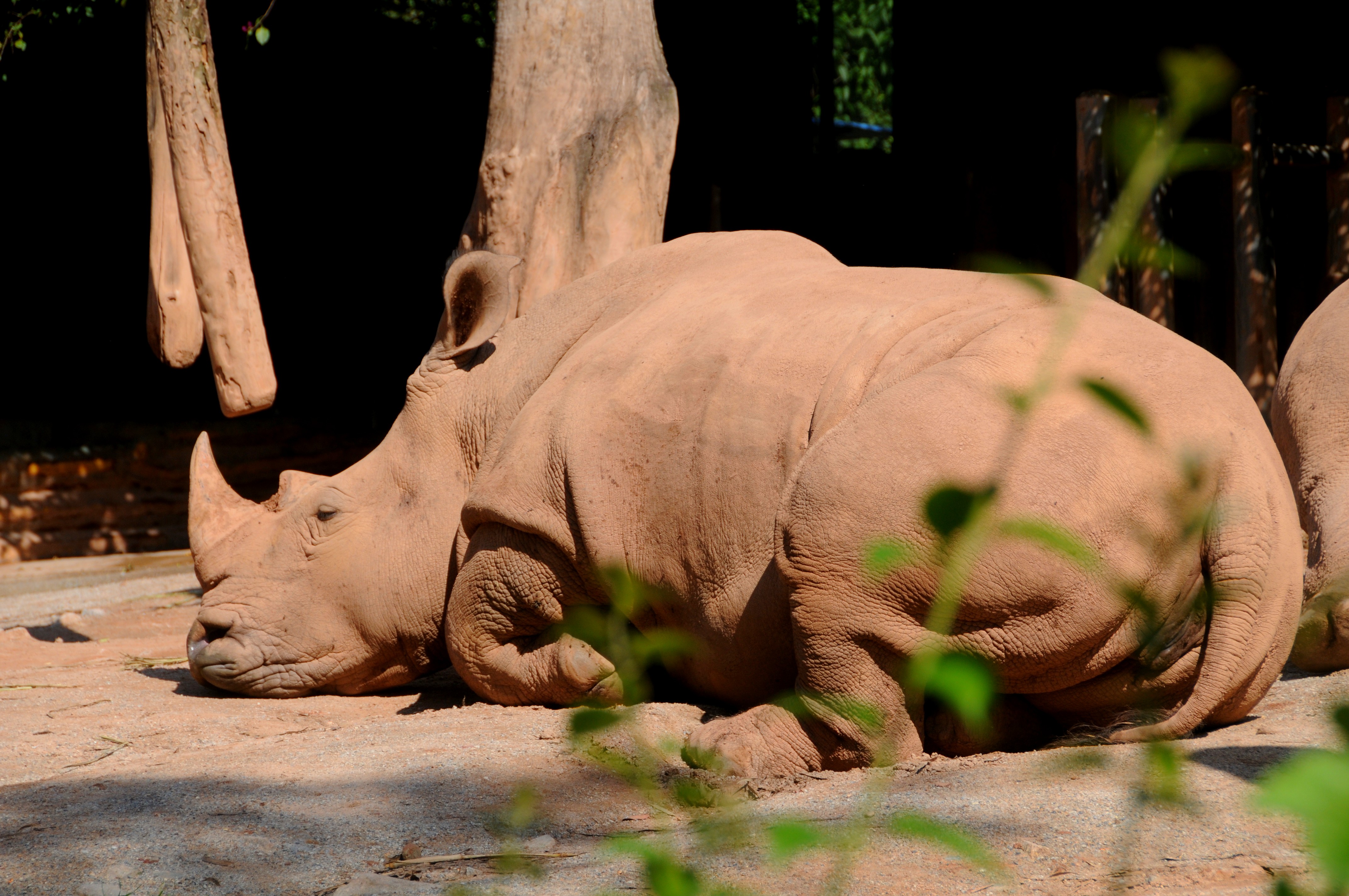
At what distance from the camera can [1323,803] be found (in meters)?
0.67

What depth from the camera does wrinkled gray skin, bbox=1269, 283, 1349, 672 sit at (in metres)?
3.64

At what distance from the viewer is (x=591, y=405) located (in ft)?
12.2

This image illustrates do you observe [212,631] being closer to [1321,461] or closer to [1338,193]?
[1321,461]

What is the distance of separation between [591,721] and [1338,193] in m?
6.14

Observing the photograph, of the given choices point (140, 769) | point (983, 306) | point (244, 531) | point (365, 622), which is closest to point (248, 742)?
point (140, 769)

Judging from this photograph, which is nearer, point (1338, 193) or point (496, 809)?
point (496, 809)

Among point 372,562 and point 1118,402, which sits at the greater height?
point 1118,402

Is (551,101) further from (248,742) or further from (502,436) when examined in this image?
(248,742)

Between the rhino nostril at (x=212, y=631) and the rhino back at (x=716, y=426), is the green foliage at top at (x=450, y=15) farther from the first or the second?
the rhino back at (x=716, y=426)

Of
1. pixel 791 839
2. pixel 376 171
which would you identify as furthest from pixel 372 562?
pixel 376 171

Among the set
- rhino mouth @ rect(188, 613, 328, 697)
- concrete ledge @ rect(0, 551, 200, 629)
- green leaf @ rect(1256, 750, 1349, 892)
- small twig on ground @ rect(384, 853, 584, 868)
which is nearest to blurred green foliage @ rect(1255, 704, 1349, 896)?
green leaf @ rect(1256, 750, 1349, 892)

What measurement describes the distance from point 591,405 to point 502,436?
0.47 m

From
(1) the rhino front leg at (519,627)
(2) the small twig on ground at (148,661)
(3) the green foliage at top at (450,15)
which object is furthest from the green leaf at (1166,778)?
(3) the green foliage at top at (450,15)

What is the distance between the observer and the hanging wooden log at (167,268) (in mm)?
4352
